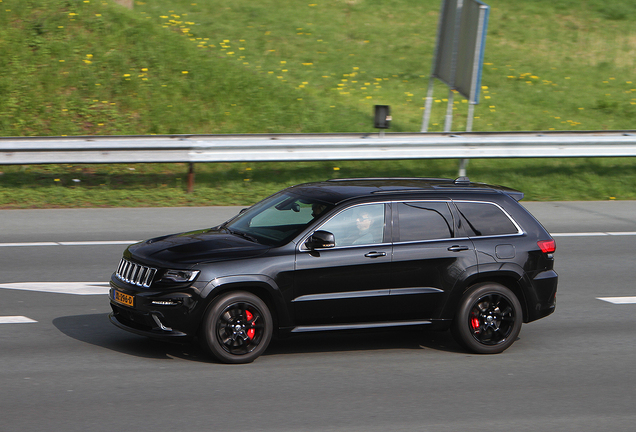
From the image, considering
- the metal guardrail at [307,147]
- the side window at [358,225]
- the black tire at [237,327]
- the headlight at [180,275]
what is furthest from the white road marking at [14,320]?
the metal guardrail at [307,147]

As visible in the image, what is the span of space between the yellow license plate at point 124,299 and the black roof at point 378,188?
1.85m

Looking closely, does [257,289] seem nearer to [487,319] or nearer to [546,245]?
[487,319]

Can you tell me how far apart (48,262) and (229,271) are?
183 inches

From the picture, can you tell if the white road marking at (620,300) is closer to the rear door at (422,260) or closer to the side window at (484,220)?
the side window at (484,220)

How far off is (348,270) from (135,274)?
1766 mm

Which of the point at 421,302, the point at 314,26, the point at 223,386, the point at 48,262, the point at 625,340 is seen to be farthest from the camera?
the point at 314,26

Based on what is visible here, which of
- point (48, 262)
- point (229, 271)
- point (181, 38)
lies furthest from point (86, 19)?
point (229, 271)

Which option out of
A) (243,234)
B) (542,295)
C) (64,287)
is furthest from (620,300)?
(64,287)

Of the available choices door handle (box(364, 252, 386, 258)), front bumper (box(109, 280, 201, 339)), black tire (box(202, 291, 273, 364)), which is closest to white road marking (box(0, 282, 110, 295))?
front bumper (box(109, 280, 201, 339))

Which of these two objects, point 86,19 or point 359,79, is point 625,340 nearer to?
point 359,79

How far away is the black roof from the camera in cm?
706

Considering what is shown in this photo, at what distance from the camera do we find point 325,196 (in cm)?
705

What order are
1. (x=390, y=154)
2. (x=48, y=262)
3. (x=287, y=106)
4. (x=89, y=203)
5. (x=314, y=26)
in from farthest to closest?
(x=314, y=26) → (x=287, y=106) → (x=390, y=154) → (x=89, y=203) → (x=48, y=262)

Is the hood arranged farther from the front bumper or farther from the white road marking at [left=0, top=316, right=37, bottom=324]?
the white road marking at [left=0, top=316, right=37, bottom=324]
